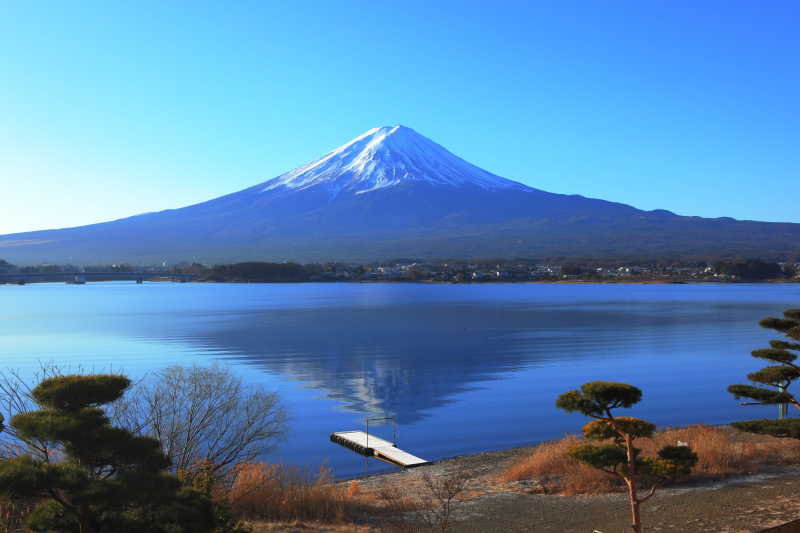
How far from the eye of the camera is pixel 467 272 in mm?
115875

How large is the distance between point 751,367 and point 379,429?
14.9 metres

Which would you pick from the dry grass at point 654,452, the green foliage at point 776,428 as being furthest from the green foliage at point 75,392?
the green foliage at point 776,428

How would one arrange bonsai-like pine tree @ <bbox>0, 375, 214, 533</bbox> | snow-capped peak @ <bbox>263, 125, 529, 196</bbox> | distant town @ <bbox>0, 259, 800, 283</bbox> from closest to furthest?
bonsai-like pine tree @ <bbox>0, 375, 214, 533</bbox>
distant town @ <bbox>0, 259, 800, 283</bbox>
snow-capped peak @ <bbox>263, 125, 529, 196</bbox>

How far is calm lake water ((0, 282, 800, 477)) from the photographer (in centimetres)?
1590

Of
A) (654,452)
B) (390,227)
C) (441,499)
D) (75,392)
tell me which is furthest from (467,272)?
(75,392)

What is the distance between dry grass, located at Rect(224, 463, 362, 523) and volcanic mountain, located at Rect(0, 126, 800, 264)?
12745 centimetres

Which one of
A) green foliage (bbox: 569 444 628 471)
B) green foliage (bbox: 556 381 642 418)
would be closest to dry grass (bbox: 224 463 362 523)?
green foliage (bbox: 569 444 628 471)

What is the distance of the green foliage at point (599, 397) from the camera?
6.10 m

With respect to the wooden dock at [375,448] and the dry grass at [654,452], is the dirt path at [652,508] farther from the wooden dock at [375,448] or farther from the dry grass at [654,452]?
the wooden dock at [375,448]

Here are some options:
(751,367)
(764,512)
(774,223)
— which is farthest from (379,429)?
(774,223)

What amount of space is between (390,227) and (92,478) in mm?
160846

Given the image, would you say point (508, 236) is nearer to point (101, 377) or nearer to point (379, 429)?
point (379, 429)

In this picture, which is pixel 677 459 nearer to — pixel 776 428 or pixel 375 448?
pixel 776 428

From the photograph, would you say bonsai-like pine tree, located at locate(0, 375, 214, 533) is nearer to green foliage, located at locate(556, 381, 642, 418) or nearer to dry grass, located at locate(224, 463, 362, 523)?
dry grass, located at locate(224, 463, 362, 523)
